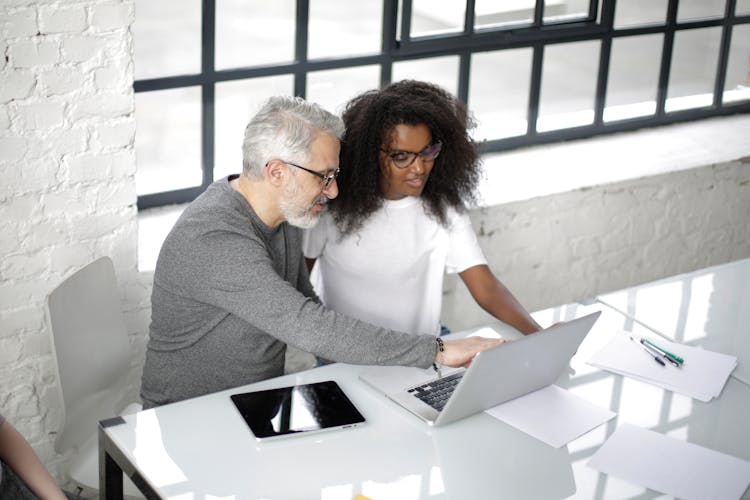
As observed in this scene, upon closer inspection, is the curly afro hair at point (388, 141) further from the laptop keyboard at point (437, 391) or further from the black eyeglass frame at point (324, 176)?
the laptop keyboard at point (437, 391)

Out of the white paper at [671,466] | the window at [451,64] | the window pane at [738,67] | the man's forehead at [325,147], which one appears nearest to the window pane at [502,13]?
the window at [451,64]

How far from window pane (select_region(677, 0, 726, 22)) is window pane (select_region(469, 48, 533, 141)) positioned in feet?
2.76

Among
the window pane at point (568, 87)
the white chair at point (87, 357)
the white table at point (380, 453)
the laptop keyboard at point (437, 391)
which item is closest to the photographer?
the white table at point (380, 453)

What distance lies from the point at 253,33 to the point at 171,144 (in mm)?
526

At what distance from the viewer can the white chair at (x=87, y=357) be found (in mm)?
2641

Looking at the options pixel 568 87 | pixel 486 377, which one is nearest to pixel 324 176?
pixel 486 377

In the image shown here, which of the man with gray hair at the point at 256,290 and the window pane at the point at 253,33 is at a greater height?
the window pane at the point at 253,33

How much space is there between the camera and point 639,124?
4719mm

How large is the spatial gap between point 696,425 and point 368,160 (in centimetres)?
117

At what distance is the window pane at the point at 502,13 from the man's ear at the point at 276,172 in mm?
1722

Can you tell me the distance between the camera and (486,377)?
237 cm

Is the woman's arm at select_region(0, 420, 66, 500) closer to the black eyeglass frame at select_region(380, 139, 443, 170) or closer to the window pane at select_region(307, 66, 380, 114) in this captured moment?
the black eyeglass frame at select_region(380, 139, 443, 170)

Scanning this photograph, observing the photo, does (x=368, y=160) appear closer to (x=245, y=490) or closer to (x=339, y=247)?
(x=339, y=247)

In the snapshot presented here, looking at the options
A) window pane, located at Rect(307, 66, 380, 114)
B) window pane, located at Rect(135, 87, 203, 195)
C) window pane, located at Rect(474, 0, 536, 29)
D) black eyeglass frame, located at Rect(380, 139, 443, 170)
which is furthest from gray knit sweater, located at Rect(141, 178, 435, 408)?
window pane, located at Rect(474, 0, 536, 29)
